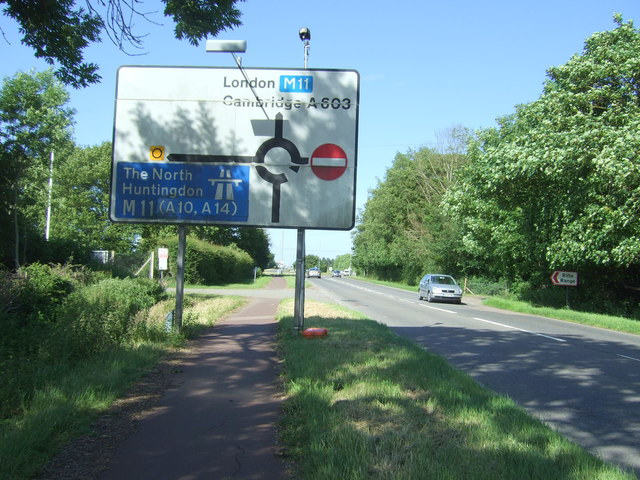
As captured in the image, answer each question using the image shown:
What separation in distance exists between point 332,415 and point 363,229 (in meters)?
72.5

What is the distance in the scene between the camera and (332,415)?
510cm

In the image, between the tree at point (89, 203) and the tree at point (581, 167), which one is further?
the tree at point (89, 203)

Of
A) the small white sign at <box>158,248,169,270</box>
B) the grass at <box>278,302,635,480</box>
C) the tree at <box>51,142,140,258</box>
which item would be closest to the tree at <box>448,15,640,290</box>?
the grass at <box>278,302,635,480</box>

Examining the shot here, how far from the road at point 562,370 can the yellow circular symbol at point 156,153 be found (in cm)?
678

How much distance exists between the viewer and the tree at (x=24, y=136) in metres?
17.4

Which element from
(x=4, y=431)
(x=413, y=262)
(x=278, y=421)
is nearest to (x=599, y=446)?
(x=278, y=421)

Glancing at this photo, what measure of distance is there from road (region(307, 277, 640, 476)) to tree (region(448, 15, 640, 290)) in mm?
4474

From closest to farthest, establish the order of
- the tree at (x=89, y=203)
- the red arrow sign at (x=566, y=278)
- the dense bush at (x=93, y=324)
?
the dense bush at (x=93, y=324) < the red arrow sign at (x=566, y=278) < the tree at (x=89, y=203)

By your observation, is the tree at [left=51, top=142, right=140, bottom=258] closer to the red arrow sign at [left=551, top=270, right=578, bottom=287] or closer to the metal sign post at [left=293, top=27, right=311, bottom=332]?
the red arrow sign at [left=551, top=270, right=578, bottom=287]

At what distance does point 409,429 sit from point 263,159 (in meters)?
6.86

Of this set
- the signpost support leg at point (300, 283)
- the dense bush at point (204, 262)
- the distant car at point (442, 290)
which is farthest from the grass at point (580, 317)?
the dense bush at point (204, 262)

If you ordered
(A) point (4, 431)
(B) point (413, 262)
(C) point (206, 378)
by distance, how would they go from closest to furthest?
(A) point (4, 431), (C) point (206, 378), (B) point (413, 262)

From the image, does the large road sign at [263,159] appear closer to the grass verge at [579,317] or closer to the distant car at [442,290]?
the grass verge at [579,317]

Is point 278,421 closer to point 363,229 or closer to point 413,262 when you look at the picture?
point 413,262
